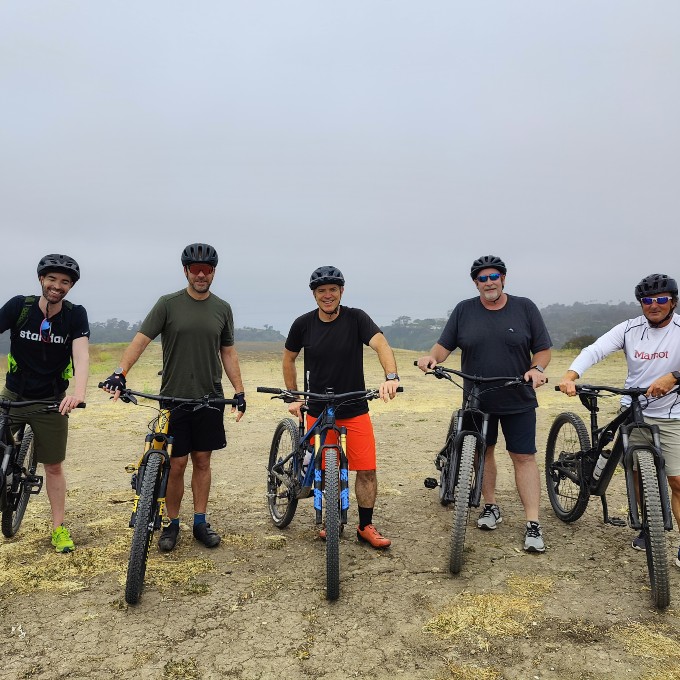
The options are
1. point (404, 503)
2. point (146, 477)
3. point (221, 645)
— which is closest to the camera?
point (221, 645)

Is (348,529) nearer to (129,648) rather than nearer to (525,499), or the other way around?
(525,499)

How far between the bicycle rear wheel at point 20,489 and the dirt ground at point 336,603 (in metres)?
0.16

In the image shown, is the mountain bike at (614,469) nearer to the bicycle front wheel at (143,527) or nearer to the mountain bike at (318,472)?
the mountain bike at (318,472)

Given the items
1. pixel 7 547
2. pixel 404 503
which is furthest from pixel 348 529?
pixel 7 547

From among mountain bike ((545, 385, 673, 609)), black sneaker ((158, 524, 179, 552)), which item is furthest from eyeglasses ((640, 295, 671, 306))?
black sneaker ((158, 524, 179, 552))

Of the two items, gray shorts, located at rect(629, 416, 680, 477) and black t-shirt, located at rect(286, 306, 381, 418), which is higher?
black t-shirt, located at rect(286, 306, 381, 418)

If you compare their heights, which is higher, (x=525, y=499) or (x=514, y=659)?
(x=525, y=499)

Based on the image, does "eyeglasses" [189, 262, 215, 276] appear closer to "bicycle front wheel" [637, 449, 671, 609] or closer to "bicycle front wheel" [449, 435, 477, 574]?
"bicycle front wheel" [449, 435, 477, 574]

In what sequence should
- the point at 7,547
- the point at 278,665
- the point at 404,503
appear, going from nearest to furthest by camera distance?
1. the point at 278,665
2. the point at 7,547
3. the point at 404,503

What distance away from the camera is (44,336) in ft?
16.3

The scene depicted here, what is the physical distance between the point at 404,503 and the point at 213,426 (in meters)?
2.73

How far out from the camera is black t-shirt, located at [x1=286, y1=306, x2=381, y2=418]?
5.23m

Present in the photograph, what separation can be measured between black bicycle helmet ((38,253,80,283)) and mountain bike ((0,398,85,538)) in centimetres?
116

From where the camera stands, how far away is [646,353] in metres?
4.76
